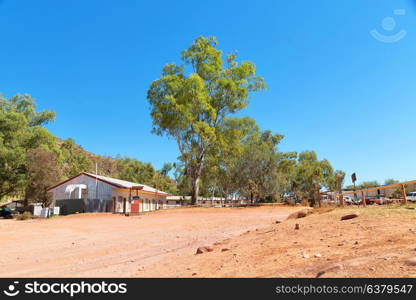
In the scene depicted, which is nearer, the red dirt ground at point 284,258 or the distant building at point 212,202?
the red dirt ground at point 284,258

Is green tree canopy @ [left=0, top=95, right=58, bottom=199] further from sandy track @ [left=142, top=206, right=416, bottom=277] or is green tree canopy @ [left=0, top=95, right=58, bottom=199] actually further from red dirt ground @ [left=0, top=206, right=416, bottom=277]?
sandy track @ [left=142, top=206, right=416, bottom=277]

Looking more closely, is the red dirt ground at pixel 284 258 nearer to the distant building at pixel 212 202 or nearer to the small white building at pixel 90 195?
the small white building at pixel 90 195

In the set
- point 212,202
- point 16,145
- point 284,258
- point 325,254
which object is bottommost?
point 212,202

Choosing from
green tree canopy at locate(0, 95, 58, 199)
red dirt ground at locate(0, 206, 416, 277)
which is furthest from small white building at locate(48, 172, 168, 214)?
red dirt ground at locate(0, 206, 416, 277)

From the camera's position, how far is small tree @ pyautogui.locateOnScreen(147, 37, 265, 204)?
3622 centimetres

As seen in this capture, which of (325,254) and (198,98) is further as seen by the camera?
(198,98)

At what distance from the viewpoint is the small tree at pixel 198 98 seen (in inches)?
1426

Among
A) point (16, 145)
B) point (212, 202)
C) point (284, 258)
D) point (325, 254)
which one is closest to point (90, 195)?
point (16, 145)

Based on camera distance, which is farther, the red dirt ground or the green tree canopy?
the green tree canopy

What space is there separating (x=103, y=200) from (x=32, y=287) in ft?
116

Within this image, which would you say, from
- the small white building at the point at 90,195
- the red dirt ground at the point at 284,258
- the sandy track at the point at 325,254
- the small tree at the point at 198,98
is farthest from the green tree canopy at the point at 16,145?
the sandy track at the point at 325,254

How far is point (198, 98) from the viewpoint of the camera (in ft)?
117

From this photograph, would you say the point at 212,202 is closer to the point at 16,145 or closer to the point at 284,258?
the point at 16,145

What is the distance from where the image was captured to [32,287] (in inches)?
207
